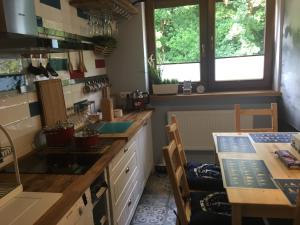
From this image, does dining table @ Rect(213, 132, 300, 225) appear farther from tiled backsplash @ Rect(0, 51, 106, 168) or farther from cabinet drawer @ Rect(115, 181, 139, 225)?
tiled backsplash @ Rect(0, 51, 106, 168)

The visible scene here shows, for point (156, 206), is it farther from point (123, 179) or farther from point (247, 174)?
point (247, 174)

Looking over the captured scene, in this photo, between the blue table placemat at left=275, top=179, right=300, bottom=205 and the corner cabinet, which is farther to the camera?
the corner cabinet

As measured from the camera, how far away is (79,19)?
7.91 feet

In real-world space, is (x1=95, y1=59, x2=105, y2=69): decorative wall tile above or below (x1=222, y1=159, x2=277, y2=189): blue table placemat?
above

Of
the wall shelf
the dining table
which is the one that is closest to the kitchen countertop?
the dining table

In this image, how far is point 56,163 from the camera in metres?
1.50

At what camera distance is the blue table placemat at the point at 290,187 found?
117 cm

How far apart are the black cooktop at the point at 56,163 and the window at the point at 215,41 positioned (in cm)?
188

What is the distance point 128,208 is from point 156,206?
20.9 inches

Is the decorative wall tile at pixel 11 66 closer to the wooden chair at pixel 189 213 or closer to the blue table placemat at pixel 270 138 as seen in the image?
the wooden chair at pixel 189 213

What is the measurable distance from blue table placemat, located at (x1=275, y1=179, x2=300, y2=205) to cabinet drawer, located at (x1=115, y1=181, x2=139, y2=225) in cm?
106

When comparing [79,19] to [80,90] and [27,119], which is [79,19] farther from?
[27,119]

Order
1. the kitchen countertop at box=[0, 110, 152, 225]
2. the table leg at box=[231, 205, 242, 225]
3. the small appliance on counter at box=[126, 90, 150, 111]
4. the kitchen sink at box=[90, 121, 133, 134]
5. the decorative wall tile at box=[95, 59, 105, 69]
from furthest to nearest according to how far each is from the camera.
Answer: the small appliance on counter at box=[126, 90, 150, 111]
the decorative wall tile at box=[95, 59, 105, 69]
the kitchen sink at box=[90, 121, 133, 134]
the table leg at box=[231, 205, 242, 225]
the kitchen countertop at box=[0, 110, 152, 225]

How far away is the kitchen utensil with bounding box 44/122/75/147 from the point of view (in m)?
1.71
